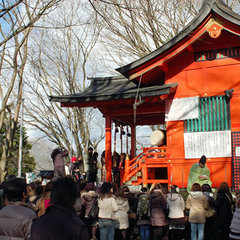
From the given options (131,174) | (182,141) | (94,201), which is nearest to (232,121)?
(182,141)

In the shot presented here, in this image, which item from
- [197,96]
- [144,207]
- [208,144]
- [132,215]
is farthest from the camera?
[197,96]

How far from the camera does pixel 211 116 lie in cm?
1241

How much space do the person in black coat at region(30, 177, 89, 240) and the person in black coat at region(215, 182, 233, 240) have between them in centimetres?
592

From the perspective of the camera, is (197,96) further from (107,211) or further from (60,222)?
(60,222)

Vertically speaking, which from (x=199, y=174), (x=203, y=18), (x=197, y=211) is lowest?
(x=197, y=211)

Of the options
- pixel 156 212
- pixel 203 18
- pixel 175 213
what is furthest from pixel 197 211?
pixel 203 18

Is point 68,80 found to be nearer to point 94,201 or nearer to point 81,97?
point 81,97

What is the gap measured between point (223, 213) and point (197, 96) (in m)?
5.78

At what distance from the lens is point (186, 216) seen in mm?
8320

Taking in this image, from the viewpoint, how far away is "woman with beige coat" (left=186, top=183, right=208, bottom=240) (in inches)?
299

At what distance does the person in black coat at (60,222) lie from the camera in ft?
8.79

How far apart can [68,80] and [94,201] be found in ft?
48.5

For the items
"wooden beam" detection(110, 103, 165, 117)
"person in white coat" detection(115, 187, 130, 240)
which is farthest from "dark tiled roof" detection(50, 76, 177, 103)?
"person in white coat" detection(115, 187, 130, 240)

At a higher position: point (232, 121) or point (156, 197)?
point (232, 121)
